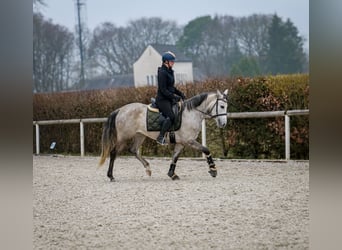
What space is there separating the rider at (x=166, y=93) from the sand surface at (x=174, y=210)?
58cm

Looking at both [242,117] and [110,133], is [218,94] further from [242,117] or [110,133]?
[110,133]

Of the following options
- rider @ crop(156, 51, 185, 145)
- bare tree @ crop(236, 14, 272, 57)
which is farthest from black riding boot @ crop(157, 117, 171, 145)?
bare tree @ crop(236, 14, 272, 57)

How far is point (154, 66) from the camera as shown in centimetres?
457

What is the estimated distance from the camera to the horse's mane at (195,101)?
510 centimetres

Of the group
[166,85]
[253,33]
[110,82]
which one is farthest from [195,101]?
[253,33]

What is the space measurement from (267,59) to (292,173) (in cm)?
72

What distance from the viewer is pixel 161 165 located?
5.31m

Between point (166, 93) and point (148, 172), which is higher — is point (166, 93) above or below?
above

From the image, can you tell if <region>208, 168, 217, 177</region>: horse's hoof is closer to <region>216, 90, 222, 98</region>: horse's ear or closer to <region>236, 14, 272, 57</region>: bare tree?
<region>216, 90, 222, 98</region>: horse's ear

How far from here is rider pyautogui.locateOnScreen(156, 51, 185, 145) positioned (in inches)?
174

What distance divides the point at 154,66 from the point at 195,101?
0.68 metres

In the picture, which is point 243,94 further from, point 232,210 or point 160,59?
point 232,210
